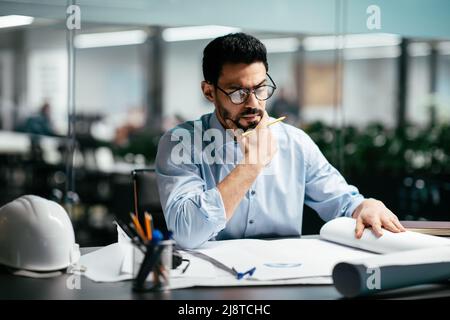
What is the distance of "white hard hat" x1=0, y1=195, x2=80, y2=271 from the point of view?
138 centimetres

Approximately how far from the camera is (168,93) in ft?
33.1

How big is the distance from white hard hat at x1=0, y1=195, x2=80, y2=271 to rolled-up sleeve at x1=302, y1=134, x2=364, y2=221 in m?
0.99

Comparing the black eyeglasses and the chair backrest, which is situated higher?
the black eyeglasses

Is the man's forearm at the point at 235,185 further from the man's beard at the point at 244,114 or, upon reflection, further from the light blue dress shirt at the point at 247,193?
the man's beard at the point at 244,114

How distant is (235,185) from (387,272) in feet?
2.03

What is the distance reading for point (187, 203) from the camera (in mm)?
1733

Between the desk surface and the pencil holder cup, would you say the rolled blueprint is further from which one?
the pencil holder cup

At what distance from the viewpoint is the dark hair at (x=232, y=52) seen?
1890 millimetres

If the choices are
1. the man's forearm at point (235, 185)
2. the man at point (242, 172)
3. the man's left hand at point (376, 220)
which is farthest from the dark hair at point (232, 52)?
A: the man's left hand at point (376, 220)

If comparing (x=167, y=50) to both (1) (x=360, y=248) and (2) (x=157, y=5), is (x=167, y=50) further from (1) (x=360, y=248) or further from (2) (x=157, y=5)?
(1) (x=360, y=248)

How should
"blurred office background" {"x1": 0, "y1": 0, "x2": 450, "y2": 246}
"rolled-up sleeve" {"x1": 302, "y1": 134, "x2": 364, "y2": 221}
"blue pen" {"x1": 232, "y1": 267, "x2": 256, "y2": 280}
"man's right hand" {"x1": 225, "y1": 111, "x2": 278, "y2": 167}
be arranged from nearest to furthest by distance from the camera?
"blue pen" {"x1": 232, "y1": 267, "x2": 256, "y2": 280}
"man's right hand" {"x1": 225, "y1": 111, "x2": 278, "y2": 167}
"rolled-up sleeve" {"x1": 302, "y1": 134, "x2": 364, "y2": 221}
"blurred office background" {"x1": 0, "y1": 0, "x2": 450, "y2": 246}

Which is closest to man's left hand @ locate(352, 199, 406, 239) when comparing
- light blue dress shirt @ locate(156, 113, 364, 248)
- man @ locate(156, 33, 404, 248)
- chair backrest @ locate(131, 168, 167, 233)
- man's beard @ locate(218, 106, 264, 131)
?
man @ locate(156, 33, 404, 248)

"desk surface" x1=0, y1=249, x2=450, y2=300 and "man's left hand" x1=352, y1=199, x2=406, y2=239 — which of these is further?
"man's left hand" x1=352, y1=199, x2=406, y2=239
